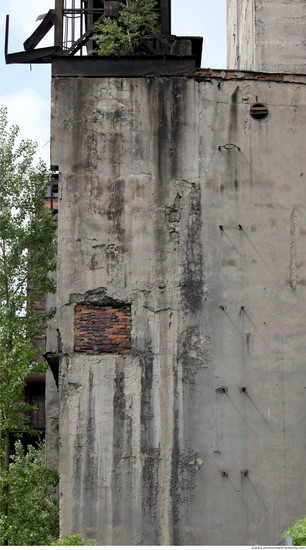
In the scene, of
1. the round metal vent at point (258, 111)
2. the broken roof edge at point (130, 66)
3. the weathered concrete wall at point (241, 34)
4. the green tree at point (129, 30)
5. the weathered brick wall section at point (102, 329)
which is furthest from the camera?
the weathered concrete wall at point (241, 34)

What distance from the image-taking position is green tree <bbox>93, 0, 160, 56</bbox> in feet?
52.6

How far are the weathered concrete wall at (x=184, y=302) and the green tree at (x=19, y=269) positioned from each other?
423 centimetres

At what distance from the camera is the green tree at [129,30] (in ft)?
52.6

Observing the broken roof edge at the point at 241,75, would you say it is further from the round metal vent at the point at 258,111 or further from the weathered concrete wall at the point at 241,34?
the weathered concrete wall at the point at 241,34

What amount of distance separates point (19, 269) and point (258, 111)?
642 centimetres

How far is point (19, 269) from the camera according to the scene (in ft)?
64.1

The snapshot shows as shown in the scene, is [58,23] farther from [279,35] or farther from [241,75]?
[279,35]

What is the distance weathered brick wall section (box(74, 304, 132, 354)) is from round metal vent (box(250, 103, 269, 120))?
3810mm

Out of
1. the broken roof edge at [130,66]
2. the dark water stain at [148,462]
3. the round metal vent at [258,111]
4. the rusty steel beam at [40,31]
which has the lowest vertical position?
the dark water stain at [148,462]

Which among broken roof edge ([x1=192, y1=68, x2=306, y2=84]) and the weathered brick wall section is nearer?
the weathered brick wall section

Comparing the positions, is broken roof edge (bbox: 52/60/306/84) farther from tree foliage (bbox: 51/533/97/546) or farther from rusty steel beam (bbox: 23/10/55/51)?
tree foliage (bbox: 51/533/97/546)

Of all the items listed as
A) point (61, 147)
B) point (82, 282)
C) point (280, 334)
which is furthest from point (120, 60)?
point (280, 334)

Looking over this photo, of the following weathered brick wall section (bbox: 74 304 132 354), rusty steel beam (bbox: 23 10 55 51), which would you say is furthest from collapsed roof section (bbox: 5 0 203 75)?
weathered brick wall section (bbox: 74 304 132 354)

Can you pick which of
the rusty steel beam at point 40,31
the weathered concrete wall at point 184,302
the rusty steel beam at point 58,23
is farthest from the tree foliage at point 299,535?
the rusty steel beam at point 40,31
